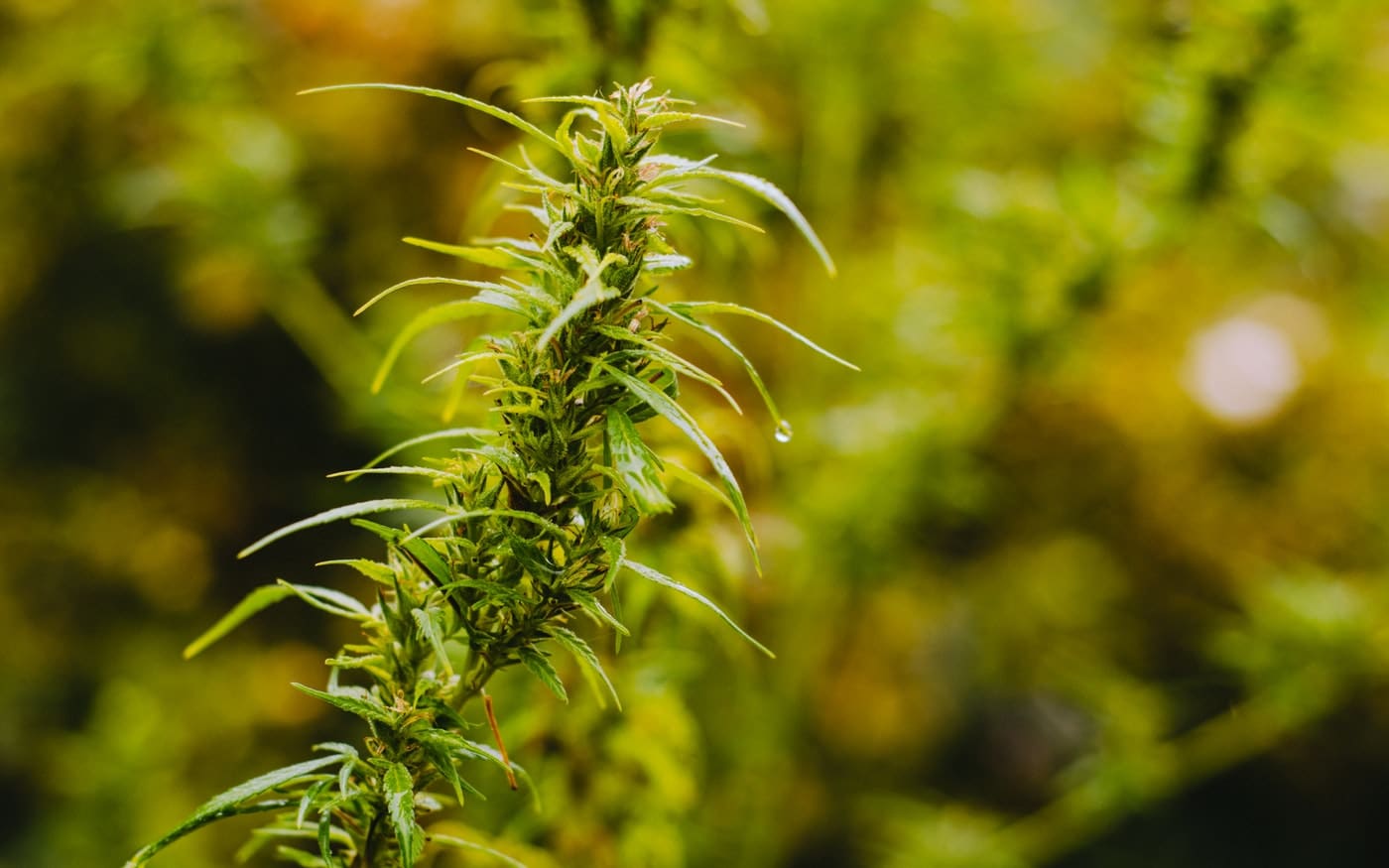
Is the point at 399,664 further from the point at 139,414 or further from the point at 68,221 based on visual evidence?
the point at 68,221

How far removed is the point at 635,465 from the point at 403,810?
0.12m

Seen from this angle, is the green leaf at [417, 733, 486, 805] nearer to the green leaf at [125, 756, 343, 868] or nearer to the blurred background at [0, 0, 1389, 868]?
the green leaf at [125, 756, 343, 868]

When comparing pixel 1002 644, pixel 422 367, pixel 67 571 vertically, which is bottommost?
pixel 67 571

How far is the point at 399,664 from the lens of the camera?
30 centimetres

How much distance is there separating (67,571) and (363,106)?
0.77 meters

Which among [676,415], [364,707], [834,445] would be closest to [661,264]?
[676,415]

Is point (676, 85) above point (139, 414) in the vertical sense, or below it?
below

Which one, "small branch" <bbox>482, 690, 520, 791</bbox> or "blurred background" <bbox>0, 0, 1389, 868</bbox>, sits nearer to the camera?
"small branch" <bbox>482, 690, 520, 791</bbox>

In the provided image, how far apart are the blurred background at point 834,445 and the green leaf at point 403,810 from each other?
0.62 metres

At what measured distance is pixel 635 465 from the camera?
0.84 ft

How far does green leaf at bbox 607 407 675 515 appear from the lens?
25 cm

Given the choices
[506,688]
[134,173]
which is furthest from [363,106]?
[506,688]

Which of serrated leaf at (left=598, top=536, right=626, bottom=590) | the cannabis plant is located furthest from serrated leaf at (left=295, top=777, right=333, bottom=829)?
serrated leaf at (left=598, top=536, right=626, bottom=590)

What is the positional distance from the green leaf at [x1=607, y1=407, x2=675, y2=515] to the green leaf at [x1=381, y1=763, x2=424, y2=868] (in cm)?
11
